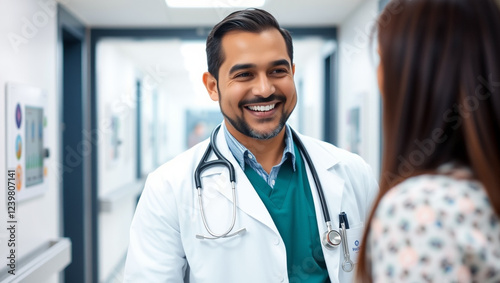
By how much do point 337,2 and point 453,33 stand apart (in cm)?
186

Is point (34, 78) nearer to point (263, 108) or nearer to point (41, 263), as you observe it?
point (41, 263)

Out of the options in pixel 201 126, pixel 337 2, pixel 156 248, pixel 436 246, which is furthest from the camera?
pixel 201 126

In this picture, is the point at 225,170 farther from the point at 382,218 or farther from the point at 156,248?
the point at 382,218

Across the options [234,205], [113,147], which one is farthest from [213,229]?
[113,147]

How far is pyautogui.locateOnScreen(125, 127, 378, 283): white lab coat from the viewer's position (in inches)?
37.2

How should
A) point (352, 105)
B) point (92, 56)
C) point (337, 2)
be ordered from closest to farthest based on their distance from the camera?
point (337, 2)
point (352, 105)
point (92, 56)

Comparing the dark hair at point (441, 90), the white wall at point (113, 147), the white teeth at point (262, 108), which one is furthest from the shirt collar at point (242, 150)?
the white wall at point (113, 147)

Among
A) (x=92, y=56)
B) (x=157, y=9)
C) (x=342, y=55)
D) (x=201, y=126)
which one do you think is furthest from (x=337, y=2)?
(x=201, y=126)

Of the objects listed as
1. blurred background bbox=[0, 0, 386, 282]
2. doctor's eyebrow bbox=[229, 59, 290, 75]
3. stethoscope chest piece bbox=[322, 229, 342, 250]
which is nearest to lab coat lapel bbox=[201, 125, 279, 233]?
stethoscope chest piece bbox=[322, 229, 342, 250]

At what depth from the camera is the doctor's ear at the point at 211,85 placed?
1.13 m

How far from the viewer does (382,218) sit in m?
0.49

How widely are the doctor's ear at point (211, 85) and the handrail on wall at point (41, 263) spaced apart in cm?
91

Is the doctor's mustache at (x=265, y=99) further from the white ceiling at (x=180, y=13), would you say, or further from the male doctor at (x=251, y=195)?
the white ceiling at (x=180, y=13)

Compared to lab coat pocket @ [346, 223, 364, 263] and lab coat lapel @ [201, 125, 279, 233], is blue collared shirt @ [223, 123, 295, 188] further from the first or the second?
lab coat pocket @ [346, 223, 364, 263]
